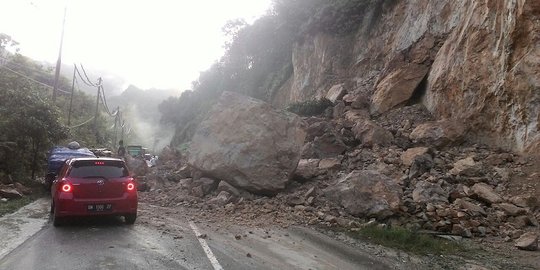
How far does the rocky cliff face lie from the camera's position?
11.6 meters

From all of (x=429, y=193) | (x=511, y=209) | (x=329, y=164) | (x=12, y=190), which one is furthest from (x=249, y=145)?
(x=511, y=209)

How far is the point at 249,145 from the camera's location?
1303cm

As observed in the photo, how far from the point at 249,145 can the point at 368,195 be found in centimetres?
418

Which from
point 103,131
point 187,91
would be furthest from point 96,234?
point 187,91

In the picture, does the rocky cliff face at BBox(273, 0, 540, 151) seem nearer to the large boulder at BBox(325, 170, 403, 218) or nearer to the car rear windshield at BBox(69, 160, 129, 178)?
the large boulder at BBox(325, 170, 403, 218)

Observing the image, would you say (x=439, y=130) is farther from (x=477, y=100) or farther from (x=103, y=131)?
(x=103, y=131)

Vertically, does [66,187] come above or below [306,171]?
below

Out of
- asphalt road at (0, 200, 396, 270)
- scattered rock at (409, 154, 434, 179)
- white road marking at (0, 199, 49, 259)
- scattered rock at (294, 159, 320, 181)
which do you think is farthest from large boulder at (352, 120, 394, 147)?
white road marking at (0, 199, 49, 259)

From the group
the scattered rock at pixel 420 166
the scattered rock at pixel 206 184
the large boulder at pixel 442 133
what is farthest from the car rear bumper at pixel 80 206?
the large boulder at pixel 442 133

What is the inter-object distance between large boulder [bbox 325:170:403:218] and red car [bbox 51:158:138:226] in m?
5.13

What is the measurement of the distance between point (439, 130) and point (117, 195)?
33.2ft

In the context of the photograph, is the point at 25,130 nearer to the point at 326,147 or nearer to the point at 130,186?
the point at 130,186

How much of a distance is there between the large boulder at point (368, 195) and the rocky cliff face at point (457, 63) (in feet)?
13.8

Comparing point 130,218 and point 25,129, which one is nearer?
point 130,218
